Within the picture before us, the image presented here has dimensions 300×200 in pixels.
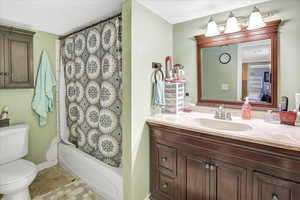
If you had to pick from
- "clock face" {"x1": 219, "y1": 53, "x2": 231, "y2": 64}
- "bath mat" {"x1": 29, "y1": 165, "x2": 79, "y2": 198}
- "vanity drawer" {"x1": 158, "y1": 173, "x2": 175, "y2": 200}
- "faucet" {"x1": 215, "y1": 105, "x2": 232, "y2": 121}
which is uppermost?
"clock face" {"x1": 219, "y1": 53, "x2": 231, "y2": 64}

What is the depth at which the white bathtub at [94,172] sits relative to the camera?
5.21 feet

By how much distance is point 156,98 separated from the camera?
1592 millimetres

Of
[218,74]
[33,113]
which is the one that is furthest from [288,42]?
[33,113]

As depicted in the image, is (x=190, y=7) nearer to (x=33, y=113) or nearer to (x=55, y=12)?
(x=55, y=12)

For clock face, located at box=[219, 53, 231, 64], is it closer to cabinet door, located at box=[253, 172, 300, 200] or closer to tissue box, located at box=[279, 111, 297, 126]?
tissue box, located at box=[279, 111, 297, 126]

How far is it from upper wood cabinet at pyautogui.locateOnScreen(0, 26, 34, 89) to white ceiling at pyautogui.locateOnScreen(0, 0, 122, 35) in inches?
6.3

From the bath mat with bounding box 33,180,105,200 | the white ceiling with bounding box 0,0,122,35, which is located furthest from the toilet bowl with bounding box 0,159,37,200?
the white ceiling with bounding box 0,0,122,35

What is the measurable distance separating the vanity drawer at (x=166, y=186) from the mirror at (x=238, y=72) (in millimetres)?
987

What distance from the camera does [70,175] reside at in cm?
212

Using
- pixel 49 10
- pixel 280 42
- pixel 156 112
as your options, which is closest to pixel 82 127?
pixel 156 112

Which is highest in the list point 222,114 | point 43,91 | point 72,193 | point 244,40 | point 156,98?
point 244,40

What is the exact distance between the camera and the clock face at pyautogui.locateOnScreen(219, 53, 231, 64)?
1.60 meters

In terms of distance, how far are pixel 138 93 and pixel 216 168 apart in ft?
2.96

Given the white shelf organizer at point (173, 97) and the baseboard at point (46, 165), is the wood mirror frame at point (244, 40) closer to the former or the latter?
the white shelf organizer at point (173, 97)
